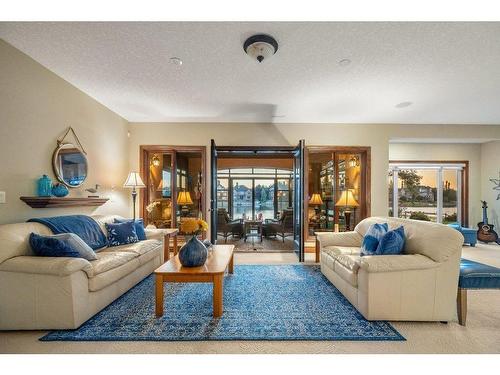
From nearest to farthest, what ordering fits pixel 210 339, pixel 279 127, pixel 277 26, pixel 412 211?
pixel 210 339, pixel 277 26, pixel 279 127, pixel 412 211

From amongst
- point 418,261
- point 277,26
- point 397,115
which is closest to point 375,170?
point 397,115

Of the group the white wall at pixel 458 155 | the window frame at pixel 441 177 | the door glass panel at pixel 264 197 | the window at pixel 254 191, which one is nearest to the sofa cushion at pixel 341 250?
the window frame at pixel 441 177

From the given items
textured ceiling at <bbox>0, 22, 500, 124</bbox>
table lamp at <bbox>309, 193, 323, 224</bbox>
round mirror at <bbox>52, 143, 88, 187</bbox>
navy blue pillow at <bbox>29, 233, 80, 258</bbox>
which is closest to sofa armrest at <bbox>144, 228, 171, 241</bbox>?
round mirror at <bbox>52, 143, 88, 187</bbox>

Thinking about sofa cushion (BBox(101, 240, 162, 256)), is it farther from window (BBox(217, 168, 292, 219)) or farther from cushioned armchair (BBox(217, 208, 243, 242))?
window (BBox(217, 168, 292, 219))

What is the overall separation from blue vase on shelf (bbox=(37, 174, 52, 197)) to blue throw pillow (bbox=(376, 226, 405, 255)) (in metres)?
3.81

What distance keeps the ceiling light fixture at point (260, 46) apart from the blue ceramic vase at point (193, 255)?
2.02 metres

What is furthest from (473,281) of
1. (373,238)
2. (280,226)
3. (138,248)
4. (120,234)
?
(280,226)

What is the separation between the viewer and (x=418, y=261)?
7.36ft

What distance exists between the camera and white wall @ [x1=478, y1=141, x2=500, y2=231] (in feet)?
19.3

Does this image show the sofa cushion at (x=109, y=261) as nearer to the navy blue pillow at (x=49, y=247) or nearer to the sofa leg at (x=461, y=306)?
the navy blue pillow at (x=49, y=247)

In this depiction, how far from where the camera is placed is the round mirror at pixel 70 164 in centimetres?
314

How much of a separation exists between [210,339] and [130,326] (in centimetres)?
77

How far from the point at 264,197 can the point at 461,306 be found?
7.90m
